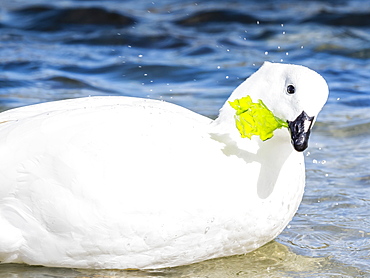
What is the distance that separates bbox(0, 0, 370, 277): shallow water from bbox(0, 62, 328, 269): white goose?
0.94ft

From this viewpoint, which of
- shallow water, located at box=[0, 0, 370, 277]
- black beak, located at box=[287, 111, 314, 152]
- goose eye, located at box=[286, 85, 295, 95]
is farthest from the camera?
shallow water, located at box=[0, 0, 370, 277]

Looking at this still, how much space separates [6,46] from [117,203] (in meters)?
6.24

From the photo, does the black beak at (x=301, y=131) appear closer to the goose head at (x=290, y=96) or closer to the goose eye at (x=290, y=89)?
the goose head at (x=290, y=96)

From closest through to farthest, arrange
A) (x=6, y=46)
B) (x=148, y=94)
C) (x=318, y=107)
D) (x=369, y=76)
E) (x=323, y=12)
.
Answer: (x=318, y=107) → (x=148, y=94) → (x=369, y=76) → (x=6, y=46) → (x=323, y=12)

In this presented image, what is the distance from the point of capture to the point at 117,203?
12.8ft

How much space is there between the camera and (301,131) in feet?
12.7

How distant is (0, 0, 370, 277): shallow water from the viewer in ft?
15.3

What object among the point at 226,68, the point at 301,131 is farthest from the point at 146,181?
the point at 226,68

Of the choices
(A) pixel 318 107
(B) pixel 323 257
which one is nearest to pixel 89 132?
(A) pixel 318 107

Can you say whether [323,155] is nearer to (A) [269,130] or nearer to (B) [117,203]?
(A) [269,130]

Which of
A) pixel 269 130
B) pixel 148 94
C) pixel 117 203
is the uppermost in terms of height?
pixel 148 94

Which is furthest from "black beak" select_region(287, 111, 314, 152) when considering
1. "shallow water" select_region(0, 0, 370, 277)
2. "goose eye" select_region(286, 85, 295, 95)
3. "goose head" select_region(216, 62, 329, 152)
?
"shallow water" select_region(0, 0, 370, 277)

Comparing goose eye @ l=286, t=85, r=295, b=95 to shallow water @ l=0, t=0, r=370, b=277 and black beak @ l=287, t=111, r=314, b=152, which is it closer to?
black beak @ l=287, t=111, r=314, b=152

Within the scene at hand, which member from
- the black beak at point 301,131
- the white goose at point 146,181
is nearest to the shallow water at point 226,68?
the white goose at point 146,181
